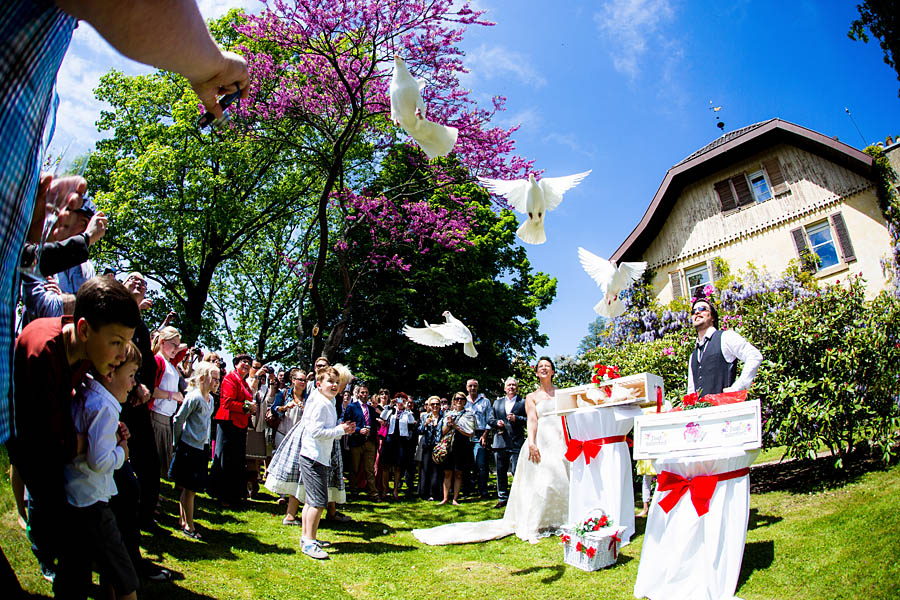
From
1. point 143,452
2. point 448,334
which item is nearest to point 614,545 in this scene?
point 448,334

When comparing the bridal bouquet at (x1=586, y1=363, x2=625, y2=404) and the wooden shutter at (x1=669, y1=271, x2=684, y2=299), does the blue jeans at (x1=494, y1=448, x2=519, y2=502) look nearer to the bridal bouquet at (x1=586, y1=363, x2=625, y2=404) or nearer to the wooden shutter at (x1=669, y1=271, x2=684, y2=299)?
the bridal bouquet at (x1=586, y1=363, x2=625, y2=404)

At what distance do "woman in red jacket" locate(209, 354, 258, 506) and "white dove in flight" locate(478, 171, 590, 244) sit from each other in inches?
194

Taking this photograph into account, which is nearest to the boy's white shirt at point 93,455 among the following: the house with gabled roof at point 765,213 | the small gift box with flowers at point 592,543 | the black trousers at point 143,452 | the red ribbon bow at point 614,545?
the black trousers at point 143,452

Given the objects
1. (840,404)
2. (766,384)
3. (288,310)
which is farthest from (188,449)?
(288,310)

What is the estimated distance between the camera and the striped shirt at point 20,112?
0.91 m

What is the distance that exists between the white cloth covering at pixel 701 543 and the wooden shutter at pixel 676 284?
660 inches

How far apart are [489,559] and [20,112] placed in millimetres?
5956

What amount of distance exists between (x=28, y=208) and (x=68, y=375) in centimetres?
154

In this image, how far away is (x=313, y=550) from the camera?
567cm

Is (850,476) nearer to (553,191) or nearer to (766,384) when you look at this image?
(766,384)

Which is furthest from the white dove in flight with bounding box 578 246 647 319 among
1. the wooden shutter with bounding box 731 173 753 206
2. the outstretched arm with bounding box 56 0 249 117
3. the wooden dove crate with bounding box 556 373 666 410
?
the wooden shutter with bounding box 731 173 753 206

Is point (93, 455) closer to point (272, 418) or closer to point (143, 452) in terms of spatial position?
point (143, 452)

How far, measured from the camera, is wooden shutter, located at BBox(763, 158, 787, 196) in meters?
17.8

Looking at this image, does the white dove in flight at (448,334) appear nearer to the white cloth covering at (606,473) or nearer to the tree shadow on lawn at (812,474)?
the white cloth covering at (606,473)
